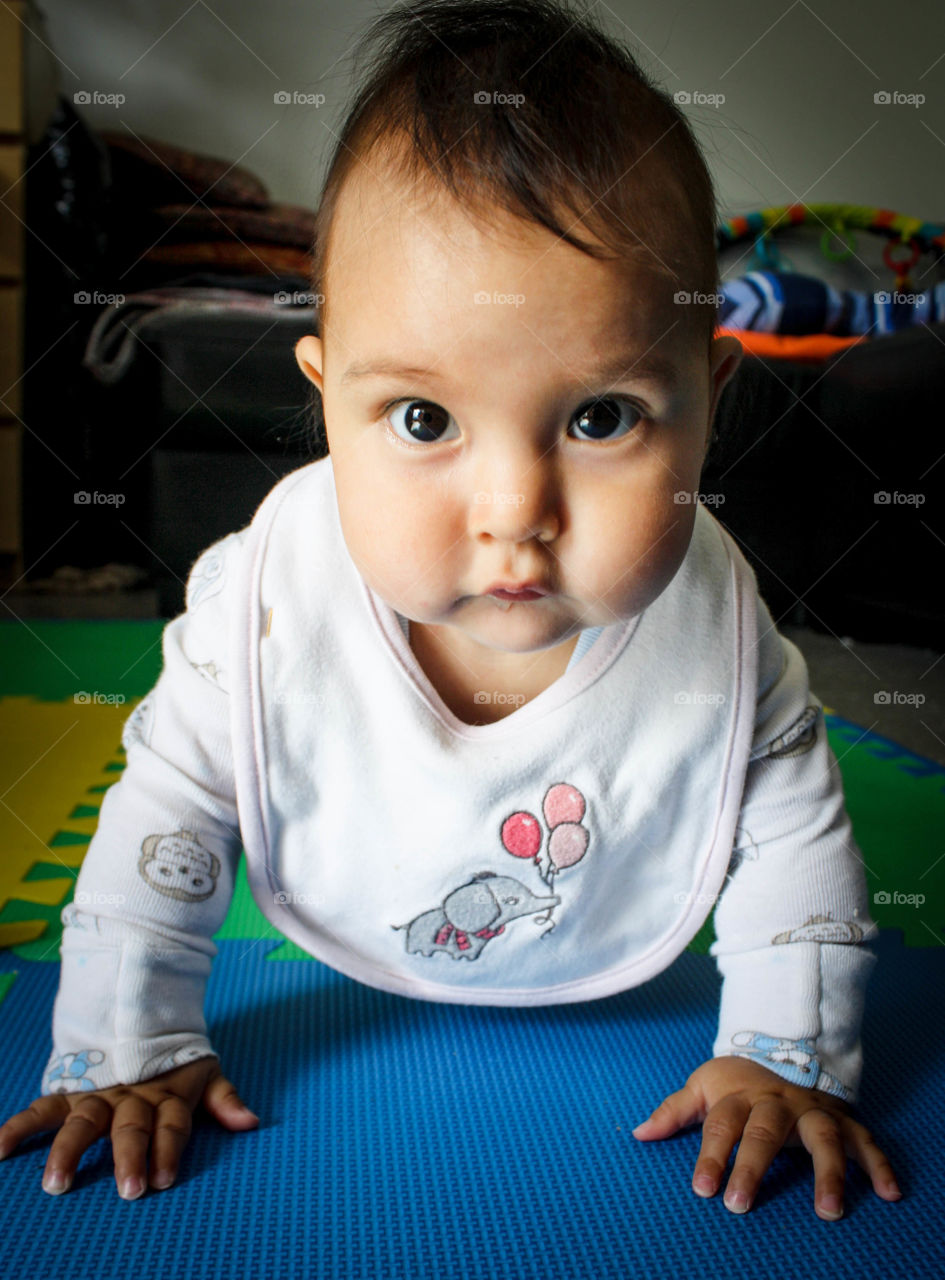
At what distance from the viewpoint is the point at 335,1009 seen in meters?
0.64

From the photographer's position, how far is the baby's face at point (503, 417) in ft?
1.43

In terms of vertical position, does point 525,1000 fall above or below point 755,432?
below

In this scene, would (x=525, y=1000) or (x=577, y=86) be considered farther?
(x=525, y=1000)

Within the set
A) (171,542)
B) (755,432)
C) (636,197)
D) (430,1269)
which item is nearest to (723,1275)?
(430,1269)

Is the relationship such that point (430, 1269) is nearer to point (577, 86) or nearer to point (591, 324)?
point (591, 324)

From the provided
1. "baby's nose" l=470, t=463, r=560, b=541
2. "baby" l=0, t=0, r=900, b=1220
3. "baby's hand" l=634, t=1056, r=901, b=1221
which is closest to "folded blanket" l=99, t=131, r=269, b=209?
"baby" l=0, t=0, r=900, b=1220

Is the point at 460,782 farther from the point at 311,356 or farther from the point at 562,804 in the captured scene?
the point at 311,356

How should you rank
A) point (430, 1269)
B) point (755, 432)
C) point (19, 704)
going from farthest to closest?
point (755, 432) → point (19, 704) → point (430, 1269)

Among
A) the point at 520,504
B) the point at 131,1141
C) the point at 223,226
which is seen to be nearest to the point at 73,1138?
the point at 131,1141

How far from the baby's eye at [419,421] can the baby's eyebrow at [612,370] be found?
0.02 m

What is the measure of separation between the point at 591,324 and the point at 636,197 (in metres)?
0.08

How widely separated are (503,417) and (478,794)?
0.26 metres

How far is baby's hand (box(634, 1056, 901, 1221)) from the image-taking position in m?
0.48

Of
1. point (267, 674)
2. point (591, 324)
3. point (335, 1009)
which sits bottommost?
point (335, 1009)
